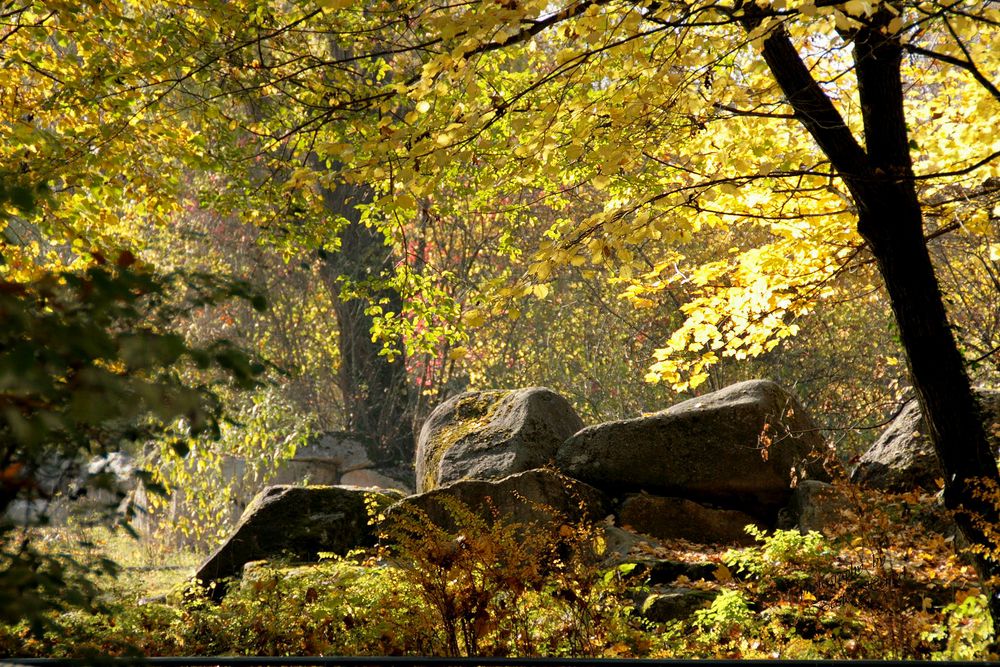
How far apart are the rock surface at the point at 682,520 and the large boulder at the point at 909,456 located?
1.08 metres

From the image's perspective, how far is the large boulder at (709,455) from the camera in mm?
7773

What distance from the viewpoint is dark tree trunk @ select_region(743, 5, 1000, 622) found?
4.44m

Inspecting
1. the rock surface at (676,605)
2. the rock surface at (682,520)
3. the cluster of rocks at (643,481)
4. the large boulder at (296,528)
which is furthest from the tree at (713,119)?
the large boulder at (296,528)

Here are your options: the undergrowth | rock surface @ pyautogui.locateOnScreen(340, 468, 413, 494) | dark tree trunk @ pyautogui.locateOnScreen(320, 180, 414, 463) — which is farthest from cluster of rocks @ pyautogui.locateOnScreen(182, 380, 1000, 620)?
dark tree trunk @ pyautogui.locateOnScreen(320, 180, 414, 463)

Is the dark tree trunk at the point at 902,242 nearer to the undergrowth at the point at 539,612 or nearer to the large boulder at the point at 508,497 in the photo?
the undergrowth at the point at 539,612

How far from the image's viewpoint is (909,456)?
A: 727 centimetres

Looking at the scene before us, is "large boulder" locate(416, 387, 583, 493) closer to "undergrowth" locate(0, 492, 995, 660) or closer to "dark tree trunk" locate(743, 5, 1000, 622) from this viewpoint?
"undergrowth" locate(0, 492, 995, 660)

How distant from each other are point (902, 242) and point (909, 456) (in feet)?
Result: 11.2

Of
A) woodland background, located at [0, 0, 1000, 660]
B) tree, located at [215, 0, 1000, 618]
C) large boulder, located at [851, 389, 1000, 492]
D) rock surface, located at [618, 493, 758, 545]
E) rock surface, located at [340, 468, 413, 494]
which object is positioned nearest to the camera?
woodland background, located at [0, 0, 1000, 660]

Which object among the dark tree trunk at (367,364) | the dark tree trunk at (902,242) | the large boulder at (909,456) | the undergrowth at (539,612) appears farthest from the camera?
the dark tree trunk at (367,364)

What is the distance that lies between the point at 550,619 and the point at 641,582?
1.18 meters

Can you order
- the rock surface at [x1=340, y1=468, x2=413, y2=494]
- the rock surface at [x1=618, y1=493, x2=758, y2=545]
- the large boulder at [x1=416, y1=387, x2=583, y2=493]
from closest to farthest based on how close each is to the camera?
the rock surface at [x1=618, y1=493, x2=758, y2=545]
the large boulder at [x1=416, y1=387, x2=583, y2=493]
the rock surface at [x1=340, y1=468, x2=413, y2=494]

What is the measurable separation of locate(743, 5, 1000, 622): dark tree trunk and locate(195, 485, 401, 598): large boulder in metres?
4.39

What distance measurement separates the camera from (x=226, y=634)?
491 centimetres
